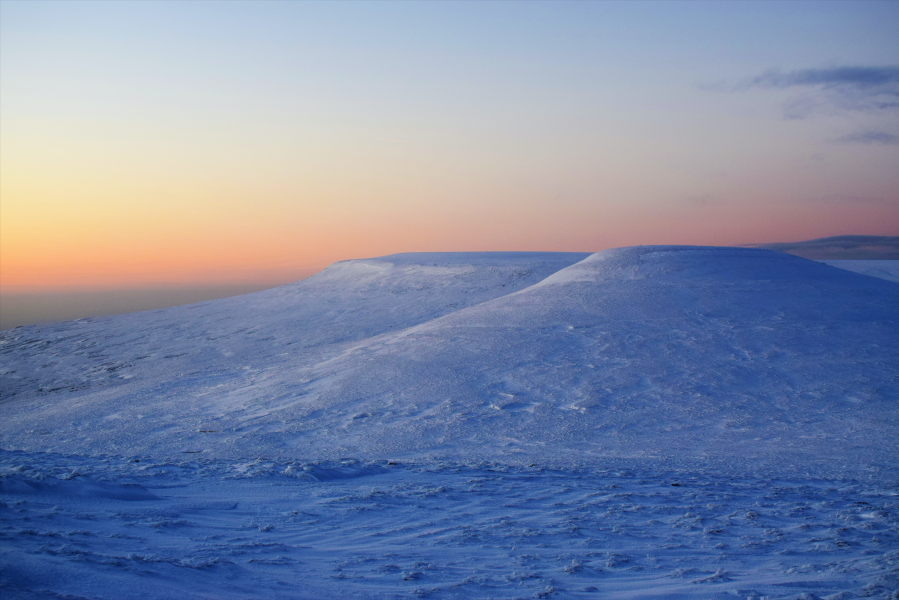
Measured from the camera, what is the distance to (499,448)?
688 centimetres

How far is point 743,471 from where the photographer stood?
5.73m

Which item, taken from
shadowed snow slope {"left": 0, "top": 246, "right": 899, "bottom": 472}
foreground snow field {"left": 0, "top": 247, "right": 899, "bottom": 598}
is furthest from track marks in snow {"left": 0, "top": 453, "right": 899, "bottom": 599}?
shadowed snow slope {"left": 0, "top": 246, "right": 899, "bottom": 472}

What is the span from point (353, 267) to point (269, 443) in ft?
55.6

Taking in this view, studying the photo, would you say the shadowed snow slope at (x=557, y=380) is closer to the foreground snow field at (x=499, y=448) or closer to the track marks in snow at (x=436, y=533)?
the foreground snow field at (x=499, y=448)

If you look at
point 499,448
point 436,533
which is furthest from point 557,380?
point 436,533

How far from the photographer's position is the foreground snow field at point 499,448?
336 centimetres

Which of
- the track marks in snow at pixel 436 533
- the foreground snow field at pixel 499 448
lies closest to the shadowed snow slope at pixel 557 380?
the foreground snow field at pixel 499 448

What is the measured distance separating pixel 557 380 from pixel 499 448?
247cm

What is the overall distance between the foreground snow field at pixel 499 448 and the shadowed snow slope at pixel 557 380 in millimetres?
59

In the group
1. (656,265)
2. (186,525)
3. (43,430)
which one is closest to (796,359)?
(656,265)

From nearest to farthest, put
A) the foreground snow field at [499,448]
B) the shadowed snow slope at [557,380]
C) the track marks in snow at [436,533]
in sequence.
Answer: the track marks in snow at [436,533], the foreground snow field at [499,448], the shadowed snow slope at [557,380]

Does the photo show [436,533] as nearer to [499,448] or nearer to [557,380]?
[499,448]

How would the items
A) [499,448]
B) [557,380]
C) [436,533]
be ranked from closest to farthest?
[436,533] < [499,448] < [557,380]

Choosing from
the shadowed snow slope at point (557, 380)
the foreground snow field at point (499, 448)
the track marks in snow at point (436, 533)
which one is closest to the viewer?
the track marks in snow at point (436, 533)
